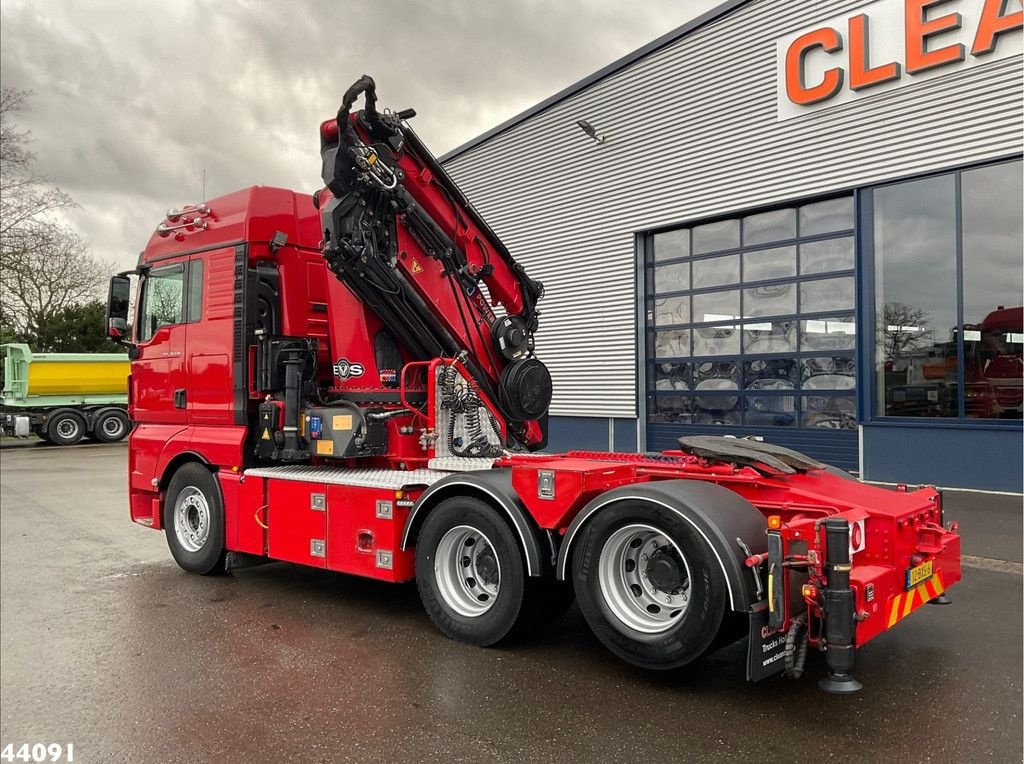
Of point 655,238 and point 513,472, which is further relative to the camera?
point 655,238

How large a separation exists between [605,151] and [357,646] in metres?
12.8

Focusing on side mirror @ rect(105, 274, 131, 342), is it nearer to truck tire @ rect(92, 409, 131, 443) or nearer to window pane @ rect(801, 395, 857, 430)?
window pane @ rect(801, 395, 857, 430)

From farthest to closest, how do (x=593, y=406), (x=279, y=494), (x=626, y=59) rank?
(x=593, y=406) → (x=626, y=59) → (x=279, y=494)

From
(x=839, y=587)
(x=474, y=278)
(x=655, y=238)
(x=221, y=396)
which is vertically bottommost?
(x=839, y=587)

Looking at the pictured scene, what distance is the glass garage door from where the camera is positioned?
1261 cm

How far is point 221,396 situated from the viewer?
6977mm

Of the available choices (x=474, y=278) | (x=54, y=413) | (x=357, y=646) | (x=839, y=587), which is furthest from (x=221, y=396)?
(x=54, y=413)

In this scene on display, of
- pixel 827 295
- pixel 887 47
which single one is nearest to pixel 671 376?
pixel 827 295

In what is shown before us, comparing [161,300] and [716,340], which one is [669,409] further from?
[161,300]

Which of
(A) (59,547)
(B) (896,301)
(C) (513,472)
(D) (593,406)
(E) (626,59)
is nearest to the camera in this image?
(C) (513,472)

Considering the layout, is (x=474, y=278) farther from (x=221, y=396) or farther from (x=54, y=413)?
(x=54, y=413)

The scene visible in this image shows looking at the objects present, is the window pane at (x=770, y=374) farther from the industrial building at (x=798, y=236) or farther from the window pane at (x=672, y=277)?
the window pane at (x=672, y=277)

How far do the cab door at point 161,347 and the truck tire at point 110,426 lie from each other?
1985 cm

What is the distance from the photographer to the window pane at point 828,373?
12453mm
